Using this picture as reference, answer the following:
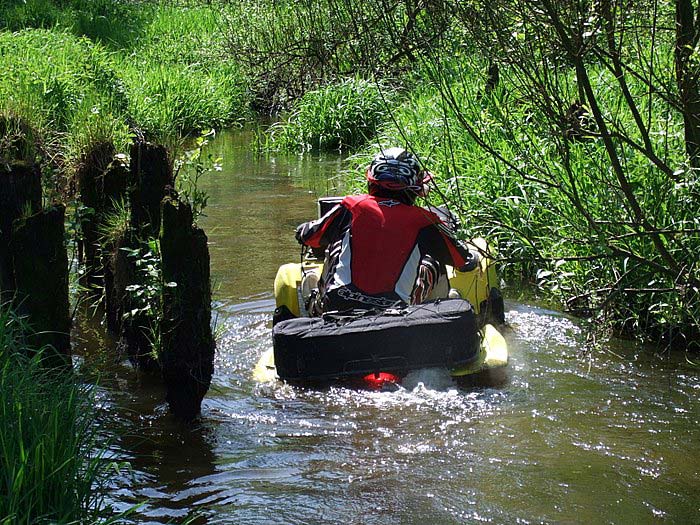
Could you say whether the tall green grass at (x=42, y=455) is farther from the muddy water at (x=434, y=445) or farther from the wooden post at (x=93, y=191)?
the wooden post at (x=93, y=191)

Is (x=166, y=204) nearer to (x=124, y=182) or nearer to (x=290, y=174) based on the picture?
(x=124, y=182)

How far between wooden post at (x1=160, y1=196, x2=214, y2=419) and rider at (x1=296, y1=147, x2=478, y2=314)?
1.10m

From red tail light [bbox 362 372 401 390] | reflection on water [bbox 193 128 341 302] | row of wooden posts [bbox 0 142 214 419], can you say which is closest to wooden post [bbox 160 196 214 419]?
row of wooden posts [bbox 0 142 214 419]

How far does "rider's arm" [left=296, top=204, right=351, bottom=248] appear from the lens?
6.18 m

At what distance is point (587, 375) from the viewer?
6.14m

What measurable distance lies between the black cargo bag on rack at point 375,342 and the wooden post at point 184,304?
1.83ft

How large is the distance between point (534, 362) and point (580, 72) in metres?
2.64

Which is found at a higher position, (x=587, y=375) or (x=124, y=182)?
(x=124, y=182)

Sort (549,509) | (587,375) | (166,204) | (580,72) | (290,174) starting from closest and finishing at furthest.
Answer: (580,72), (549,509), (166,204), (587,375), (290,174)

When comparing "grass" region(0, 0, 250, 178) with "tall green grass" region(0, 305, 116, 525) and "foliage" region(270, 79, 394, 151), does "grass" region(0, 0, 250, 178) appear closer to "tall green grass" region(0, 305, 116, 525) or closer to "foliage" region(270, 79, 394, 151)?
"foliage" region(270, 79, 394, 151)

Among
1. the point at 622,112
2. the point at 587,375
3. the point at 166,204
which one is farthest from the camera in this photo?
the point at 622,112

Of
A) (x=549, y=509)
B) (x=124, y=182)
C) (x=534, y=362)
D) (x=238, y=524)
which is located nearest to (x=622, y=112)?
(x=534, y=362)

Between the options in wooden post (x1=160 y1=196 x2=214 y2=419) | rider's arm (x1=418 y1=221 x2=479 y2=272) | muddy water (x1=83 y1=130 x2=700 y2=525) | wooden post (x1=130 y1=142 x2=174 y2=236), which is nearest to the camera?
muddy water (x1=83 y1=130 x2=700 y2=525)

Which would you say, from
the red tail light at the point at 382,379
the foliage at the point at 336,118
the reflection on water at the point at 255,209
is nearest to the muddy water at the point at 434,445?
the red tail light at the point at 382,379
